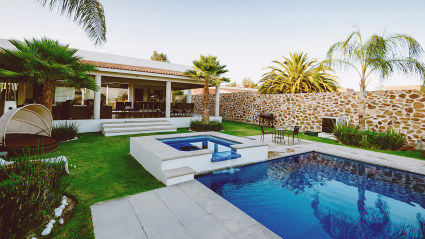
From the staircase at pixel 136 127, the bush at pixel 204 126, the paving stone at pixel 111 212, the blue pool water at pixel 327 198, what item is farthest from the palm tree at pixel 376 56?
the paving stone at pixel 111 212

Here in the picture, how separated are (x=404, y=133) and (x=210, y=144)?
8.73m

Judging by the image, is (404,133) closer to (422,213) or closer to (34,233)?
(422,213)

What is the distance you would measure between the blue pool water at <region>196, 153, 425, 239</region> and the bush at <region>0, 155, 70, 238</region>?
286 centimetres

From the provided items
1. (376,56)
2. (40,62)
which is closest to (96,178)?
(40,62)

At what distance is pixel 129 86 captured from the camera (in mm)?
18188

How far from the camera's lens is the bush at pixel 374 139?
311 inches

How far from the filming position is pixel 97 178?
4301 mm

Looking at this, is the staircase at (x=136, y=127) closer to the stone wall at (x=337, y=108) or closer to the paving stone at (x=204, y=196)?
the paving stone at (x=204, y=196)

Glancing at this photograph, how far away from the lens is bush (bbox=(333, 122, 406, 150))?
7.89 m

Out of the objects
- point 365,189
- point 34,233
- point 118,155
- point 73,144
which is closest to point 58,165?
point 34,233

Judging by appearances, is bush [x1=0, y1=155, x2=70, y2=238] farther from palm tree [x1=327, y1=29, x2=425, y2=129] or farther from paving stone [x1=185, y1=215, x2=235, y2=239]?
palm tree [x1=327, y1=29, x2=425, y2=129]

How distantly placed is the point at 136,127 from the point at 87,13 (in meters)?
6.08

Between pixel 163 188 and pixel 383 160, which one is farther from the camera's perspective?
pixel 383 160

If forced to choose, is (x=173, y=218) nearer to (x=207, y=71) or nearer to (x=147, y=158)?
(x=147, y=158)
